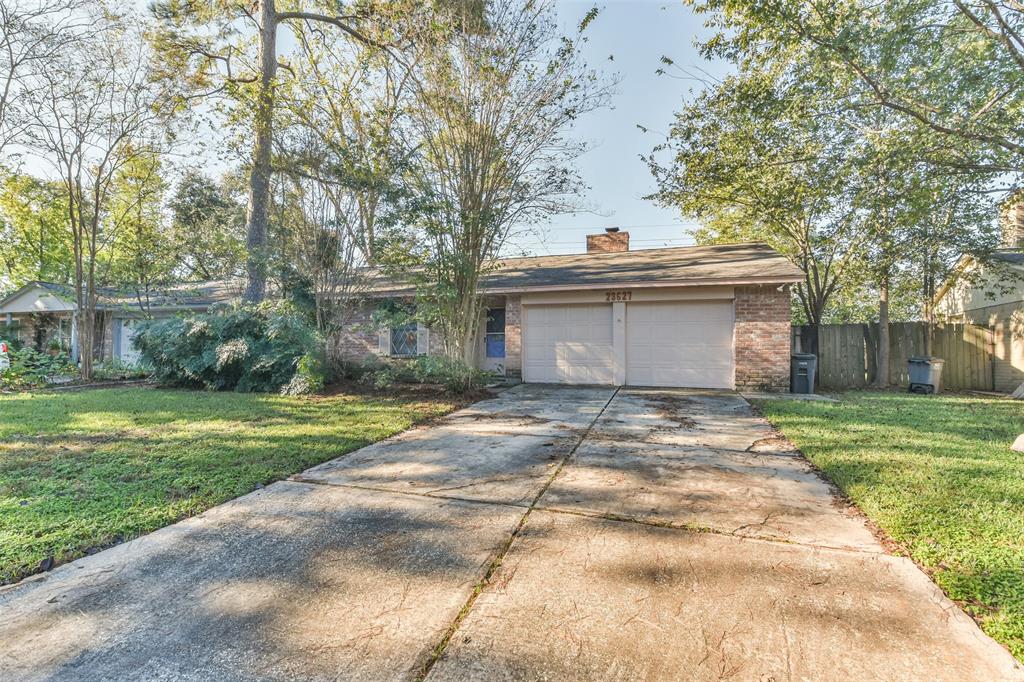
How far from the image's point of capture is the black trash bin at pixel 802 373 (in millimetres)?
8852

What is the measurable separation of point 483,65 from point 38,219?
78.9ft

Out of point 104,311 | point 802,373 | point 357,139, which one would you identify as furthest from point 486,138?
point 104,311

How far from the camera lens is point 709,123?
25.8 ft

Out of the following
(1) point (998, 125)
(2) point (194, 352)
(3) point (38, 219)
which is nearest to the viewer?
(1) point (998, 125)

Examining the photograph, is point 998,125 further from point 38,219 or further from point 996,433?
point 38,219

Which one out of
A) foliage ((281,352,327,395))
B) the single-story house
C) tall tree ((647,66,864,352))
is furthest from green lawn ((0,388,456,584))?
tall tree ((647,66,864,352))

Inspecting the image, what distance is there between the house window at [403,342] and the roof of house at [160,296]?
16.5ft

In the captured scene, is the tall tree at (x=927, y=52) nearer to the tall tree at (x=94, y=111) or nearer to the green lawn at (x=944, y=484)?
the green lawn at (x=944, y=484)

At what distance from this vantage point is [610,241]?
1325cm

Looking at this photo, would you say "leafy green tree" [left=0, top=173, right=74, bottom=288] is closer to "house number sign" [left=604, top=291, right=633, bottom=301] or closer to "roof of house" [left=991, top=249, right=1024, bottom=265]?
"house number sign" [left=604, top=291, right=633, bottom=301]

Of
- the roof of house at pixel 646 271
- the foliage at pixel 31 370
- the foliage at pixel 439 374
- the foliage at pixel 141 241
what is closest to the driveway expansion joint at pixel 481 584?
the foliage at pixel 439 374

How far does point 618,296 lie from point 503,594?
8327 millimetres

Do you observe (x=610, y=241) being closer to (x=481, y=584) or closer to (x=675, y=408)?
(x=675, y=408)

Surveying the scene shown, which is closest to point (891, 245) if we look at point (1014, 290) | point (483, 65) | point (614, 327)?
point (1014, 290)
